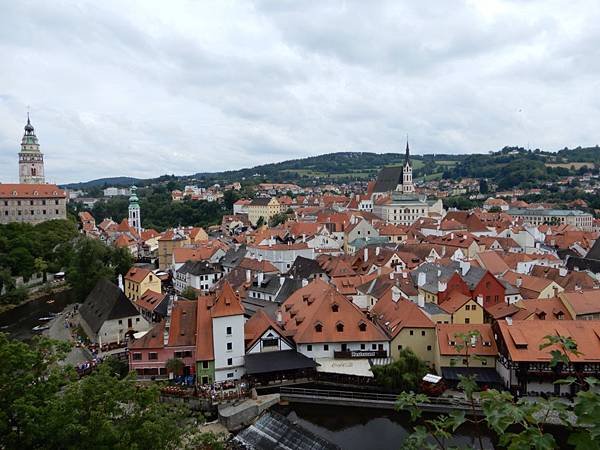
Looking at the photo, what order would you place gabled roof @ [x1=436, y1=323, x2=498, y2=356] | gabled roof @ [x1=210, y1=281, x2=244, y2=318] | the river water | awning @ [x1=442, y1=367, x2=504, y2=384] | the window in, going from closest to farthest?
the river water, awning @ [x1=442, y1=367, x2=504, y2=384], gabled roof @ [x1=210, y1=281, x2=244, y2=318], gabled roof @ [x1=436, y1=323, x2=498, y2=356], the window

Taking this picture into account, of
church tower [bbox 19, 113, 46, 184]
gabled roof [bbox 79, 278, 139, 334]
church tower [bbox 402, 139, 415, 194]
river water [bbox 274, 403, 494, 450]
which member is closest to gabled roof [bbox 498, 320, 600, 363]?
river water [bbox 274, 403, 494, 450]

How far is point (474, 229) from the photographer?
262 feet

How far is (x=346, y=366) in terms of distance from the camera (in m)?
29.3

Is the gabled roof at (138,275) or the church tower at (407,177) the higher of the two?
the church tower at (407,177)

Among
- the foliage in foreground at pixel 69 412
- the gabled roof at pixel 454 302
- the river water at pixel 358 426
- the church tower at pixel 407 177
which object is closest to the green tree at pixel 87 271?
the river water at pixel 358 426

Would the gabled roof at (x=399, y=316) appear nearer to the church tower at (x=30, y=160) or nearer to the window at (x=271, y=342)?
the window at (x=271, y=342)

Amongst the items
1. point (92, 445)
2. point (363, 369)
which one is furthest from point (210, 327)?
point (92, 445)

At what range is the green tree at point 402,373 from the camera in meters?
27.3

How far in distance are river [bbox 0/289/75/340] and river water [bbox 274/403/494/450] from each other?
87.7 ft

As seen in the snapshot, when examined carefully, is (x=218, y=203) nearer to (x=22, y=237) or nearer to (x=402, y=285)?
(x=22, y=237)

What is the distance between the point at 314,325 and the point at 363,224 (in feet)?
144

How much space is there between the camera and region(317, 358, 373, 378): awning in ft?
94.5

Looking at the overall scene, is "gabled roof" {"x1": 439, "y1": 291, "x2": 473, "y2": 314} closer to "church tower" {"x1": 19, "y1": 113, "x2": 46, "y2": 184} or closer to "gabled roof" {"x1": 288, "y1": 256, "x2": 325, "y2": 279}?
"gabled roof" {"x1": 288, "y1": 256, "x2": 325, "y2": 279}

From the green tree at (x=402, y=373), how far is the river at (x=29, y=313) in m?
29.4
